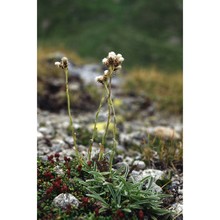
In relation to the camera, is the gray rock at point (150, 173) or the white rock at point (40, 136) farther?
the white rock at point (40, 136)

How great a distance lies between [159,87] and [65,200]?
5.60 metres

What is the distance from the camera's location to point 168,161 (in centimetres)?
416

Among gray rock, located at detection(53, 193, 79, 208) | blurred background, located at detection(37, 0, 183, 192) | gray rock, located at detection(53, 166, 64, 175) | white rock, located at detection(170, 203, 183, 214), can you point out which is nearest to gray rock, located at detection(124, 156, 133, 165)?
blurred background, located at detection(37, 0, 183, 192)

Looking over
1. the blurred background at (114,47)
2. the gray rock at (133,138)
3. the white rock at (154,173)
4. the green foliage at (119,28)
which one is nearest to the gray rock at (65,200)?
the white rock at (154,173)

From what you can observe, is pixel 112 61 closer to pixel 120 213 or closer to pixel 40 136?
pixel 120 213

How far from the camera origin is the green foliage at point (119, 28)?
10.3m

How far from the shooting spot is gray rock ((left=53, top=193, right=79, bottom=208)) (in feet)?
9.65

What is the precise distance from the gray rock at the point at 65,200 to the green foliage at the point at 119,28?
7.18m

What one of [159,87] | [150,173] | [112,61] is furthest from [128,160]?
[159,87]

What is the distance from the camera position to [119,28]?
35.6ft

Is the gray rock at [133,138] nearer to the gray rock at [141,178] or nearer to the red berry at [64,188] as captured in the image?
the gray rock at [141,178]
